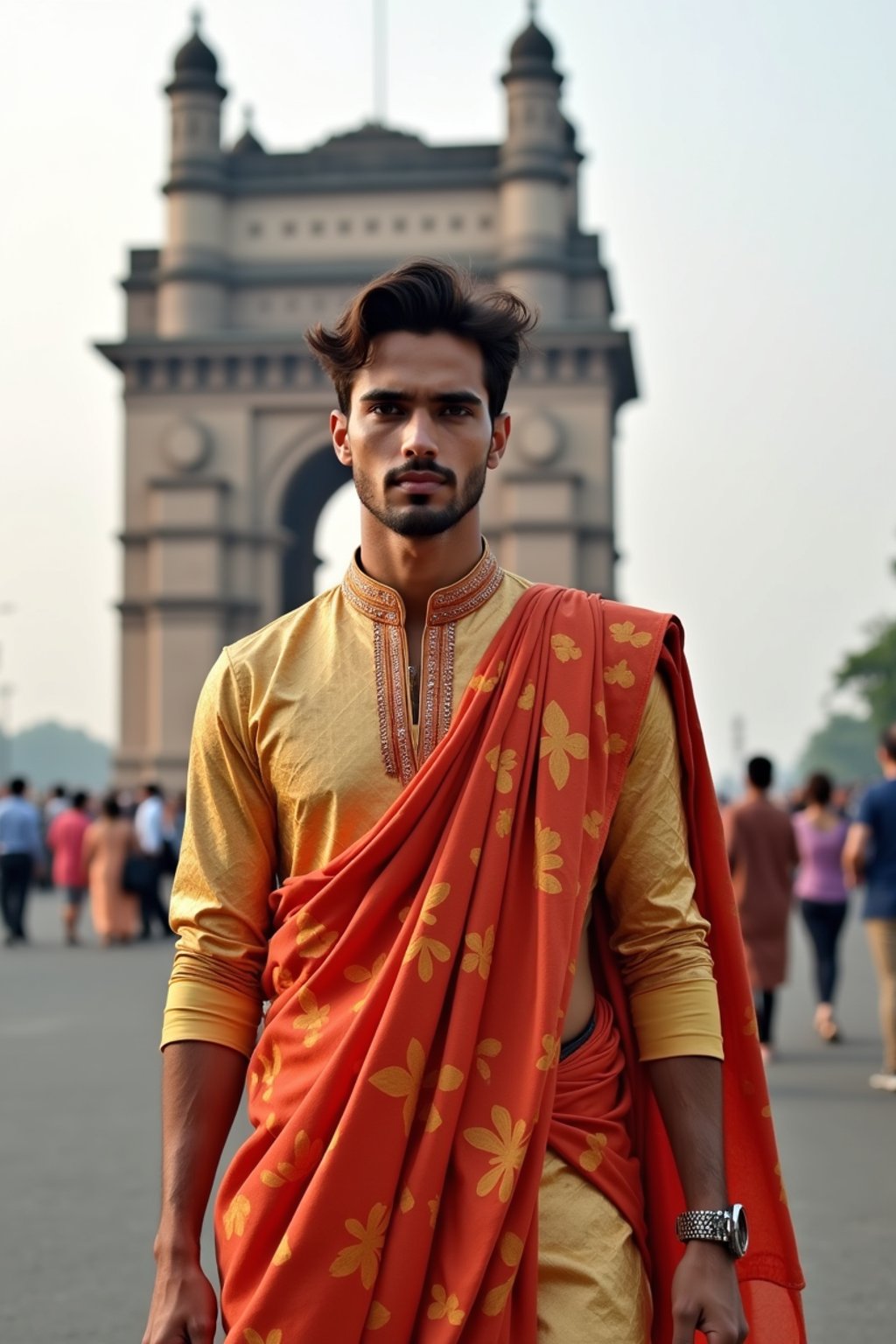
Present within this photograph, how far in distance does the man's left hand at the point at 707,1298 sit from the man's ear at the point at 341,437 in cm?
116

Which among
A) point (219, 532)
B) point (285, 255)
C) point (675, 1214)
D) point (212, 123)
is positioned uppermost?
point (212, 123)

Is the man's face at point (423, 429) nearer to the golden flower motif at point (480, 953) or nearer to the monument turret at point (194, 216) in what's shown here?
the golden flower motif at point (480, 953)

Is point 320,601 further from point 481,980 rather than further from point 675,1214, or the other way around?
point 675,1214

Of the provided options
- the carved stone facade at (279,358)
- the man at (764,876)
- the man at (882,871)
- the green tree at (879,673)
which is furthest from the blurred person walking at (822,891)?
the green tree at (879,673)

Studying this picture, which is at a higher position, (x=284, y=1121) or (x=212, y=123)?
(x=212, y=123)

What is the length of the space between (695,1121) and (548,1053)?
235mm

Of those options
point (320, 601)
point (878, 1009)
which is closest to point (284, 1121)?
point (320, 601)

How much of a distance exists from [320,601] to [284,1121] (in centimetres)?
83

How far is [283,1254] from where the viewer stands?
227cm

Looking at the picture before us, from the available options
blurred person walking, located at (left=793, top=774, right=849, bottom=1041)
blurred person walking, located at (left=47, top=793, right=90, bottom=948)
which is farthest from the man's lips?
blurred person walking, located at (left=47, top=793, right=90, bottom=948)

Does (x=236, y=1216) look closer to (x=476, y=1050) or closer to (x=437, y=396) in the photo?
A: (x=476, y=1050)

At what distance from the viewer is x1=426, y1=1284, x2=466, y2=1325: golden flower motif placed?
2.21 m

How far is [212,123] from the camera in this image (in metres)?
37.5

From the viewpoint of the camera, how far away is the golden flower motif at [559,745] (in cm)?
249
